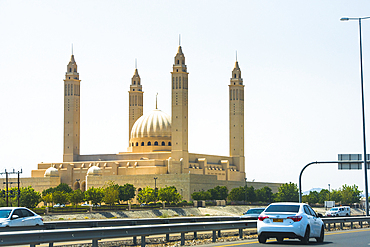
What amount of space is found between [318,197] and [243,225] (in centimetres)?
10155

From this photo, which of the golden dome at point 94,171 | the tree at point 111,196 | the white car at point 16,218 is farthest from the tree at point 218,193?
the white car at point 16,218

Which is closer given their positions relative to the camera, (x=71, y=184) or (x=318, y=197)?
(x=71, y=184)

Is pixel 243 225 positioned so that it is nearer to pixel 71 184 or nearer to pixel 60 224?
pixel 60 224

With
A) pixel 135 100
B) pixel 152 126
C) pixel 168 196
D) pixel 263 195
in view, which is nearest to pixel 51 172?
pixel 152 126

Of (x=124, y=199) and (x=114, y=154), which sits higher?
(x=114, y=154)

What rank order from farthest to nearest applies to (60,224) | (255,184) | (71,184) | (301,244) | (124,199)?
(255,184) < (71,184) < (124,199) < (60,224) < (301,244)

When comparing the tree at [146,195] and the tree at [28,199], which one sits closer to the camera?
the tree at [28,199]

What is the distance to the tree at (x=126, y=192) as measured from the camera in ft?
299

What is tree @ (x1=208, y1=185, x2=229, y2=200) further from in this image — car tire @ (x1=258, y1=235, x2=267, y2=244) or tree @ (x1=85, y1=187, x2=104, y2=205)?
car tire @ (x1=258, y1=235, x2=267, y2=244)

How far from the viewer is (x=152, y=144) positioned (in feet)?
370

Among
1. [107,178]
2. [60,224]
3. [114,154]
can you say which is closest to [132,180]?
[107,178]

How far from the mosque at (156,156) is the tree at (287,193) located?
7.08 m

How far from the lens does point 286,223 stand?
18.1m

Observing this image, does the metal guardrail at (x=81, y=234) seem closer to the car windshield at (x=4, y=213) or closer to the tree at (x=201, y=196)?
the car windshield at (x=4, y=213)
